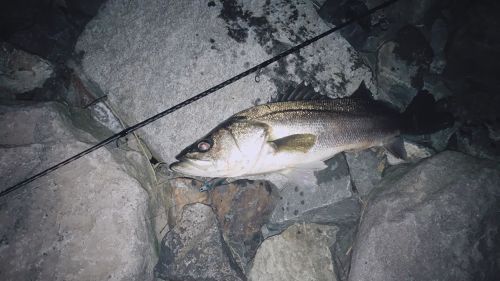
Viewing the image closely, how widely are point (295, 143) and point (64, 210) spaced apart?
2.83 m

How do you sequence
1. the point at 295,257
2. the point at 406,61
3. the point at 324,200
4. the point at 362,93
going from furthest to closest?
the point at 406,61 → the point at 295,257 → the point at 324,200 → the point at 362,93

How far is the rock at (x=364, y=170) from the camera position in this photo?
421 cm

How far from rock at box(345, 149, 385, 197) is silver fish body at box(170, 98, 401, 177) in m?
0.50

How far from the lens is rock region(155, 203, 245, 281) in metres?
3.77

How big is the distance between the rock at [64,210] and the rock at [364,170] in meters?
3.07

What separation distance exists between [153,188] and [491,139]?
5.19 metres

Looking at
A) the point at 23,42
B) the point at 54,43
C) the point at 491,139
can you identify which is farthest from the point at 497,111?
the point at 23,42

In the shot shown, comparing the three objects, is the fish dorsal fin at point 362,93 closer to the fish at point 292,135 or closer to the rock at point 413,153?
the fish at point 292,135

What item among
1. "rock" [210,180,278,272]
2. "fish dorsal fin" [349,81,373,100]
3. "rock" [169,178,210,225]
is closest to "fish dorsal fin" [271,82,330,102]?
"fish dorsal fin" [349,81,373,100]

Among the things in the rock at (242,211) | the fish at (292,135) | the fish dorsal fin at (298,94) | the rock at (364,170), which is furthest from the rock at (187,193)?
the rock at (364,170)

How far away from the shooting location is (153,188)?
410cm

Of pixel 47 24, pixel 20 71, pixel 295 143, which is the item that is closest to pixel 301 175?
pixel 295 143

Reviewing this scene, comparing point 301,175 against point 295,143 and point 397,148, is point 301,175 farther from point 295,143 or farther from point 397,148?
point 397,148

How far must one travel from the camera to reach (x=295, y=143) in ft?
10.9
